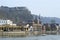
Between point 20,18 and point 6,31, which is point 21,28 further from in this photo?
point 20,18

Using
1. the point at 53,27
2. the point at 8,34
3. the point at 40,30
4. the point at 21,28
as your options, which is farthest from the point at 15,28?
the point at 53,27

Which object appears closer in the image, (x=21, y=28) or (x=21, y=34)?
(x=21, y=34)

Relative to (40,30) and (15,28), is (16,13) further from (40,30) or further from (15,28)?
(15,28)

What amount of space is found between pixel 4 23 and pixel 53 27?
124ft

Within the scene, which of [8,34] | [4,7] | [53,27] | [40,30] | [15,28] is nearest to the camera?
[8,34]

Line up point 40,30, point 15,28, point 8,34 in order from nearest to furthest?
point 8,34, point 15,28, point 40,30

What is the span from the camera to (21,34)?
214 ft

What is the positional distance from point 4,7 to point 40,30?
3263 centimetres

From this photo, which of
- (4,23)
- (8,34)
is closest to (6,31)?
(8,34)

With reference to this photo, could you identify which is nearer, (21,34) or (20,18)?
(21,34)

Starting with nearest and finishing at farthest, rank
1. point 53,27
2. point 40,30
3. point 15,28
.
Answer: point 15,28 → point 40,30 → point 53,27

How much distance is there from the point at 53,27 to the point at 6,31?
149ft

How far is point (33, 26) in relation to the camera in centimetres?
8894

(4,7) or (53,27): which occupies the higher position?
(4,7)
